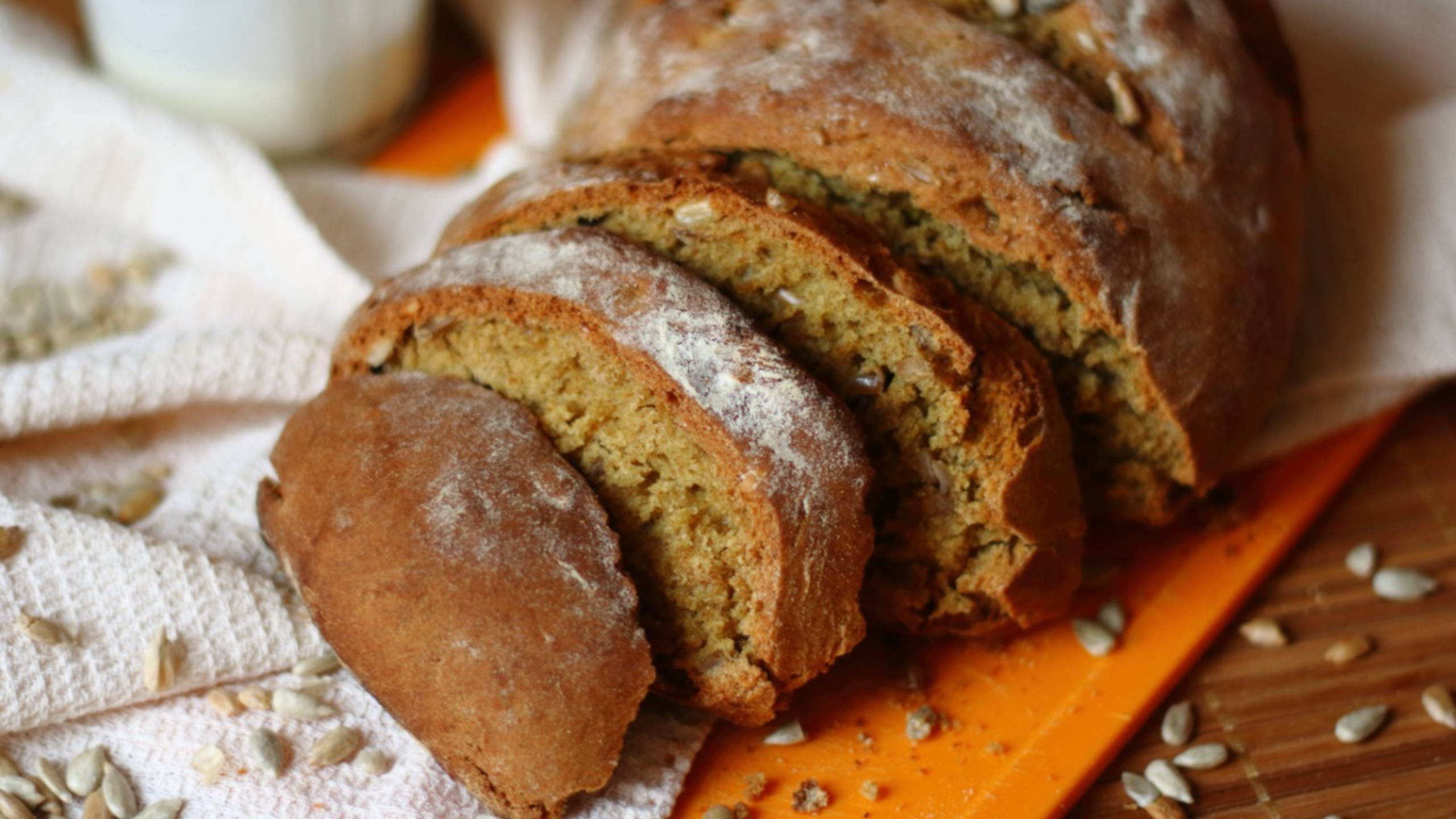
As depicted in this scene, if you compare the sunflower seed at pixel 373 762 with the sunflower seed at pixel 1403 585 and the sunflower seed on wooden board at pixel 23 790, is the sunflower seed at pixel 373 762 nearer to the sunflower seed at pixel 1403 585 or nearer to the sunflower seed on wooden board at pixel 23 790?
the sunflower seed on wooden board at pixel 23 790

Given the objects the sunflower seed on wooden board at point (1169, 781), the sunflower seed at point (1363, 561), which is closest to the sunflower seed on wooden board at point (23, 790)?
the sunflower seed on wooden board at point (1169, 781)

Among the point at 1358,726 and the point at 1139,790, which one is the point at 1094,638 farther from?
the point at 1358,726

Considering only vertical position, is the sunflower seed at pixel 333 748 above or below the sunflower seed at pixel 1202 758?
above

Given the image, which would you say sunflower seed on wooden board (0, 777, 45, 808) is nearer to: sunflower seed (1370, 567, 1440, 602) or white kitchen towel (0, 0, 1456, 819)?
white kitchen towel (0, 0, 1456, 819)

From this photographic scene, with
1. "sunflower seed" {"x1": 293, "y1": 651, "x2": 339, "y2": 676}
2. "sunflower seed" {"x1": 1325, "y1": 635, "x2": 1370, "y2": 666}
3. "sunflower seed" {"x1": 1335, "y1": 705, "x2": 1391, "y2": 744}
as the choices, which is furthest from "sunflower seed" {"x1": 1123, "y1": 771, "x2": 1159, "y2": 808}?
"sunflower seed" {"x1": 293, "y1": 651, "x2": 339, "y2": 676}

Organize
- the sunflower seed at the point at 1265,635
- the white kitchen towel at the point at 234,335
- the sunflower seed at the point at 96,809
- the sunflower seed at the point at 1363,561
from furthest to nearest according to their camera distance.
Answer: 1. the sunflower seed at the point at 1363,561
2. the sunflower seed at the point at 1265,635
3. the white kitchen towel at the point at 234,335
4. the sunflower seed at the point at 96,809

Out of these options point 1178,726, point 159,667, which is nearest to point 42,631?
point 159,667
